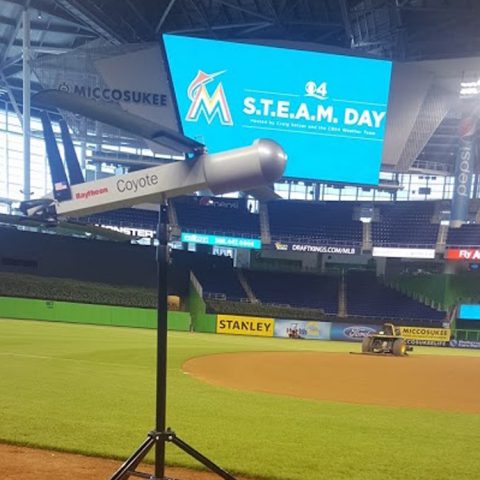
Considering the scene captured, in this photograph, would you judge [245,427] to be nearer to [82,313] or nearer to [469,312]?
[82,313]

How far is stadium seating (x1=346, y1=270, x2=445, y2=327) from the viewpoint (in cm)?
3816

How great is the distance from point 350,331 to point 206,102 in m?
18.6

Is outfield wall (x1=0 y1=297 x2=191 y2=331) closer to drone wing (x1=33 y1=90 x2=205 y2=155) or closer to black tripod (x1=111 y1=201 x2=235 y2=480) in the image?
black tripod (x1=111 y1=201 x2=235 y2=480)

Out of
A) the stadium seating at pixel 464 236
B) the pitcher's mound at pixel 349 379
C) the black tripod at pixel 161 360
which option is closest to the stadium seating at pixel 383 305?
the stadium seating at pixel 464 236

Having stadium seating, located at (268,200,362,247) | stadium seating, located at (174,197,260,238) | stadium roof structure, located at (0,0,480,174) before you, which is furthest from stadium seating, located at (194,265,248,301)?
stadium roof structure, located at (0,0,480,174)

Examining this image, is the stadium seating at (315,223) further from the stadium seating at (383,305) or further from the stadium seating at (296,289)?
the stadium seating at (383,305)

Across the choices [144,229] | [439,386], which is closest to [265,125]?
[144,229]

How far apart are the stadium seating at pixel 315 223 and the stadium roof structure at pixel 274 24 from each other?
23.9ft

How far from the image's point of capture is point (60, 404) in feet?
22.6

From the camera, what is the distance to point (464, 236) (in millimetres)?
41188

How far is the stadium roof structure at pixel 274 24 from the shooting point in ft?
108

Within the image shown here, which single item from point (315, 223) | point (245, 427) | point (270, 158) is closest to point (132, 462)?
point (270, 158)

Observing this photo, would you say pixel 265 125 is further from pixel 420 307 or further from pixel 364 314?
pixel 420 307

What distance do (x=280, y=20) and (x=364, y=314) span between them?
75.4ft
